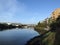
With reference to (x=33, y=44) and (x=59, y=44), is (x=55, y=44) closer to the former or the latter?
(x=59, y=44)

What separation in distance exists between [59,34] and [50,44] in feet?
12.7

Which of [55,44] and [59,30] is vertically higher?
[59,30]

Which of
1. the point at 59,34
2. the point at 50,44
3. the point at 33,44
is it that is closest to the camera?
the point at 59,34

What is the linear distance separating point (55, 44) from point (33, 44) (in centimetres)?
2595

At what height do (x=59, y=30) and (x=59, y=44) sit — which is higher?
(x=59, y=30)

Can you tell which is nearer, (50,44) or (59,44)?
(59,44)

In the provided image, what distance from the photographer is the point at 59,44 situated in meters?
30.0

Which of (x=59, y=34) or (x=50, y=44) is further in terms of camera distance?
(x=50, y=44)

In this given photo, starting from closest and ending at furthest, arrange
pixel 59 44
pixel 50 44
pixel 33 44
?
pixel 59 44 → pixel 50 44 → pixel 33 44

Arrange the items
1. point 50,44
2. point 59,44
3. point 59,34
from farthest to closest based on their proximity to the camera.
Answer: point 50,44
point 59,34
point 59,44

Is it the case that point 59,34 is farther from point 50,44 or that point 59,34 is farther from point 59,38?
point 50,44

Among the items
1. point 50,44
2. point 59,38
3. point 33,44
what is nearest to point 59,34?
point 59,38

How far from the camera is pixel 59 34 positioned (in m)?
32.4

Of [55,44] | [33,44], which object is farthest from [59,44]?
[33,44]
